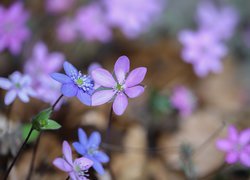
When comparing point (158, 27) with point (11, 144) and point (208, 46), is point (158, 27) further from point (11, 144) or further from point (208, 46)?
point (11, 144)

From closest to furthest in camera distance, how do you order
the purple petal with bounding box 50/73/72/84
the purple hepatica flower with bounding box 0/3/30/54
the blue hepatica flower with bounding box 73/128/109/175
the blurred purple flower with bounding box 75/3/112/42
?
the purple petal with bounding box 50/73/72/84, the blue hepatica flower with bounding box 73/128/109/175, the purple hepatica flower with bounding box 0/3/30/54, the blurred purple flower with bounding box 75/3/112/42

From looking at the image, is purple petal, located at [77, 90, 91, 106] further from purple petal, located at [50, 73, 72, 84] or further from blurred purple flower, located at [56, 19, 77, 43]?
blurred purple flower, located at [56, 19, 77, 43]

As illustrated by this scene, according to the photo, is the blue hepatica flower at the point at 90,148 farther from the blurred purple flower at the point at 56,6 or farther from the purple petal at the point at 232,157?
the blurred purple flower at the point at 56,6

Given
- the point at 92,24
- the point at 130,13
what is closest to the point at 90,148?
the point at 92,24

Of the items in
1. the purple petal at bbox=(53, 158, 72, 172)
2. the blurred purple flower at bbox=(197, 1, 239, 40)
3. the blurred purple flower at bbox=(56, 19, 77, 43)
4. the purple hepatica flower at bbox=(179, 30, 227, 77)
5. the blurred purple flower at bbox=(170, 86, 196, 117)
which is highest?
the blurred purple flower at bbox=(197, 1, 239, 40)

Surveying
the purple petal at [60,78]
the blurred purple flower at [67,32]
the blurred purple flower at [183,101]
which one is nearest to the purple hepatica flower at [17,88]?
the purple petal at [60,78]

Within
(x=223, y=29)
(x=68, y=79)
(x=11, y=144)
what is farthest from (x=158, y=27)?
(x=68, y=79)

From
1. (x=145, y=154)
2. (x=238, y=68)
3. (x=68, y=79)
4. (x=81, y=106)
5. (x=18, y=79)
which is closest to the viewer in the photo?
(x=68, y=79)

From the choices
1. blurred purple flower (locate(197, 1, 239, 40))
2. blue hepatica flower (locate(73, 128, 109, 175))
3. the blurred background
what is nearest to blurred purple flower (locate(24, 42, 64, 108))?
the blurred background
